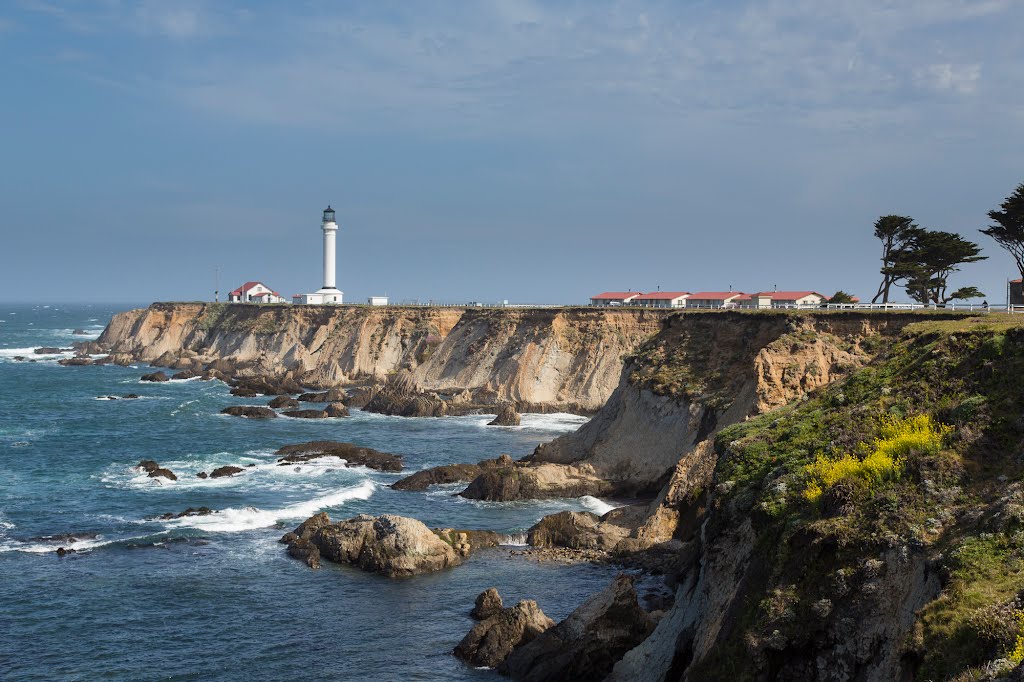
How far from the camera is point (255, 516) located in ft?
129

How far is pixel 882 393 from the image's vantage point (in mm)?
20453

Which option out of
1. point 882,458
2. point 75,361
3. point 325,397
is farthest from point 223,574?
point 75,361

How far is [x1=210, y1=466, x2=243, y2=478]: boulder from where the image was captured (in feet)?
158

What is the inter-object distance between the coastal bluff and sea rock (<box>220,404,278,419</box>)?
58.1 feet

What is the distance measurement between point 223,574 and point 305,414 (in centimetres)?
4073

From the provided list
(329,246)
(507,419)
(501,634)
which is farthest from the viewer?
(329,246)

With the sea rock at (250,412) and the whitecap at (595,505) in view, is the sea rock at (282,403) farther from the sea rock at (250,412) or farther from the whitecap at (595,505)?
the whitecap at (595,505)

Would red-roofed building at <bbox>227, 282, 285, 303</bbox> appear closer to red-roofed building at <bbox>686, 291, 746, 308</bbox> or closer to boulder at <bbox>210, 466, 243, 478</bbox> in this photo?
red-roofed building at <bbox>686, 291, 746, 308</bbox>

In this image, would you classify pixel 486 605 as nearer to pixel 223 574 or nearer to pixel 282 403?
pixel 223 574

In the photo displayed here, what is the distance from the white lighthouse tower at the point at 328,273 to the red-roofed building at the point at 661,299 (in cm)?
4691

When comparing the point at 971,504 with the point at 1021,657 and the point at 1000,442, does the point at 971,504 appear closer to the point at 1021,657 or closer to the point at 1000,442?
the point at 1000,442

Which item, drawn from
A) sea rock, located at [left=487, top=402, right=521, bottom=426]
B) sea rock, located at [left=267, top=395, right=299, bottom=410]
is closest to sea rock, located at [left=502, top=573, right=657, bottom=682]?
sea rock, located at [left=487, top=402, right=521, bottom=426]

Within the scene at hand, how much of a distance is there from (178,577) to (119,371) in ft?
283

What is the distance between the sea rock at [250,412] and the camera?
7075 cm
